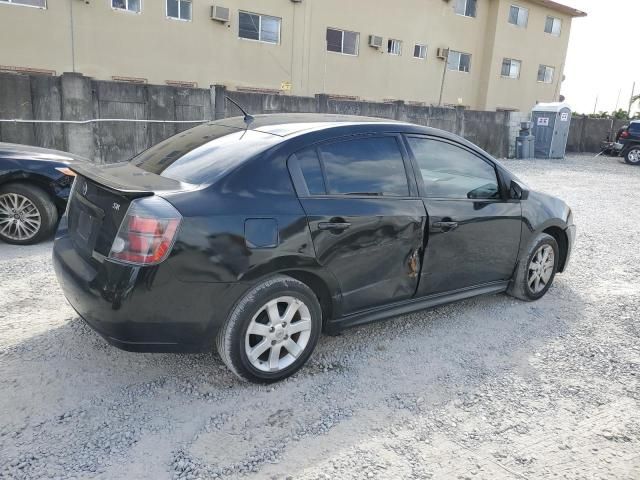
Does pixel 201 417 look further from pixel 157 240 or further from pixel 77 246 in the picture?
pixel 77 246

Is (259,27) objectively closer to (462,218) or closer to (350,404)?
(462,218)

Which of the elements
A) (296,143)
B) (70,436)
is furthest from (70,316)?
(296,143)

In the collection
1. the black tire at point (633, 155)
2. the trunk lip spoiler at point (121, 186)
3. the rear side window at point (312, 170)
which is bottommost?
the black tire at point (633, 155)

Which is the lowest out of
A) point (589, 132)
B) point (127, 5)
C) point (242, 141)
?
point (242, 141)

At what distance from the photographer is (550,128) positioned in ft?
64.9

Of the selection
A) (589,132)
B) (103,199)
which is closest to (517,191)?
(103,199)

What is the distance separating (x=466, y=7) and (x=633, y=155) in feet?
36.5

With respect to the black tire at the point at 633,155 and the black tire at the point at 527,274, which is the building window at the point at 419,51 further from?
the black tire at the point at 527,274

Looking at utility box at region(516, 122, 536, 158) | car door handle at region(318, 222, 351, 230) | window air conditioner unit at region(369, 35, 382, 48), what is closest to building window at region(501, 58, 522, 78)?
window air conditioner unit at region(369, 35, 382, 48)

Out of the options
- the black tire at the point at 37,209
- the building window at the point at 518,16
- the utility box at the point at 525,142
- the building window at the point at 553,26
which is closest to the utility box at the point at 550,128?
the utility box at the point at 525,142

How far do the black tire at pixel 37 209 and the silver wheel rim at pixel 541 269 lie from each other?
4969 mm

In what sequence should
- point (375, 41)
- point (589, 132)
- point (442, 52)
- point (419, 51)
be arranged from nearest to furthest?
point (375, 41)
point (419, 51)
point (589, 132)
point (442, 52)

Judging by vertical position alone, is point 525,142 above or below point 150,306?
above

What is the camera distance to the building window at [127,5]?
15.9 m
